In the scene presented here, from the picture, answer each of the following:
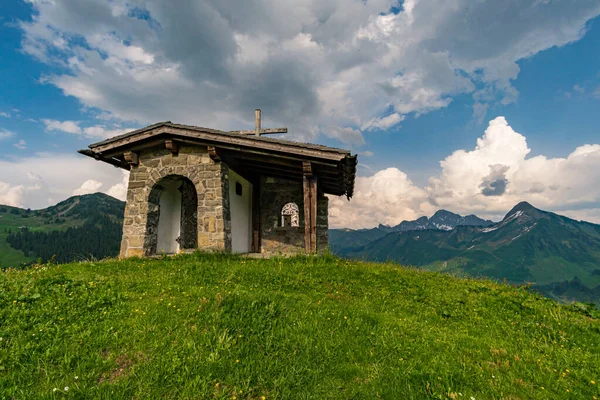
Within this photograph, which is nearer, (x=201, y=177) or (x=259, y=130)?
(x=201, y=177)

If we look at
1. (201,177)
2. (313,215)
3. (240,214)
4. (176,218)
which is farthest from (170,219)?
(313,215)

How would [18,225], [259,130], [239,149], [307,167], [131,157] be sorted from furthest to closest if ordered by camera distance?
1. [18,225]
2. [259,130]
3. [131,157]
4. [239,149]
5. [307,167]

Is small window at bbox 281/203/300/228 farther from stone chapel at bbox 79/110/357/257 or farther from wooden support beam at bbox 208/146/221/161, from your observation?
wooden support beam at bbox 208/146/221/161

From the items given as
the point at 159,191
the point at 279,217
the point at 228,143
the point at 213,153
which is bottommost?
the point at 279,217

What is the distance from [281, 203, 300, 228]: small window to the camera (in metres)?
14.2

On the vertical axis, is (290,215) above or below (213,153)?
below

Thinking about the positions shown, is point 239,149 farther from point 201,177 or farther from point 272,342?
point 272,342

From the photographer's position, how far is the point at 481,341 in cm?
477

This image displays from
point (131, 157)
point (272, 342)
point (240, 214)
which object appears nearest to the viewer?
point (272, 342)

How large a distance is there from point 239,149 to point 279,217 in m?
5.02

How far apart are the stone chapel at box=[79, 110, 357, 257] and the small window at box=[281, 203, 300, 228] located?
1.77 m

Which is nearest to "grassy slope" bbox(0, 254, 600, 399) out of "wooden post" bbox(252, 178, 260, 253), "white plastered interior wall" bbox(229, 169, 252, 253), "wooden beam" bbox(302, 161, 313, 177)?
"wooden beam" bbox(302, 161, 313, 177)

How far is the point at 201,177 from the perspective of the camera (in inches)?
403

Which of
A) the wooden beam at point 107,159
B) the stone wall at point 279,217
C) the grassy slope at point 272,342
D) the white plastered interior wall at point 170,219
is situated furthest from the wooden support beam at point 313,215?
the wooden beam at point 107,159
